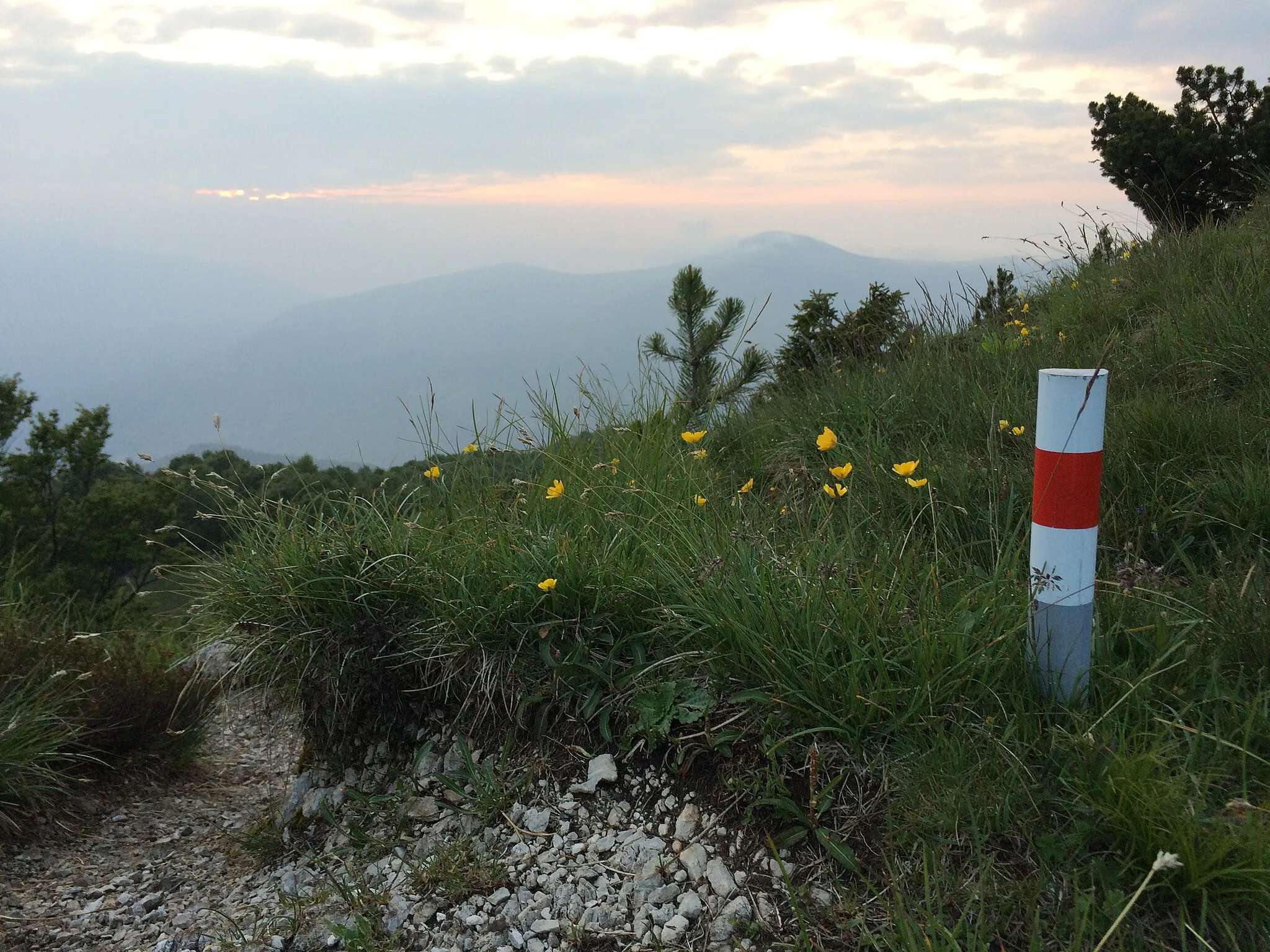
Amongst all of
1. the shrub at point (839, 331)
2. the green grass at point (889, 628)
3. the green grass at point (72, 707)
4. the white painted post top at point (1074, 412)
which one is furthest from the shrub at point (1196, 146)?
the green grass at point (72, 707)

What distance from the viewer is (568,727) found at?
8.79ft

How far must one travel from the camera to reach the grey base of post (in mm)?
2145

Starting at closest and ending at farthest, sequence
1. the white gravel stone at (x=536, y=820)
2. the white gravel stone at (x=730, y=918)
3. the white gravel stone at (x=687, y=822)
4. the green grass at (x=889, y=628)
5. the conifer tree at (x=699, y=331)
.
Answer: the green grass at (x=889, y=628)
the white gravel stone at (x=730, y=918)
the white gravel stone at (x=687, y=822)
the white gravel stone at (x=536, y=820)
the conifer tree at (x=699, y=331)

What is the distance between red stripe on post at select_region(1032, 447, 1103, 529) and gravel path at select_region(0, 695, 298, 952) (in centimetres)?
285

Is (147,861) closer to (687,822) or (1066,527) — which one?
(687,822)

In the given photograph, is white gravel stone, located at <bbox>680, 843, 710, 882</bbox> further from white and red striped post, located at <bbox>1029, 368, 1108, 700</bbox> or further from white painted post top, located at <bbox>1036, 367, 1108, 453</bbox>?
white painted post top, located at <bbox>1036, 367, 1108, 453</bbox>

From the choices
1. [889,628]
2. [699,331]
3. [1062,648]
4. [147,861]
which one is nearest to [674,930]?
[889,628]

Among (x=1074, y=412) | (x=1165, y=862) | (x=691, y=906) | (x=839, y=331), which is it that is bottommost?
(x=691, y=906)

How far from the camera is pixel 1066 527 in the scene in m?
2.16

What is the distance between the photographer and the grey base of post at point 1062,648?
214cm

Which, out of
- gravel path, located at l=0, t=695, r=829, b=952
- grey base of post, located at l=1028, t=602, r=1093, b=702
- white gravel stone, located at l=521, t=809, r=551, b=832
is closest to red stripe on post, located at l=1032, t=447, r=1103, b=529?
grey base of post, located at l=1028, t=602, r=1093, b=702

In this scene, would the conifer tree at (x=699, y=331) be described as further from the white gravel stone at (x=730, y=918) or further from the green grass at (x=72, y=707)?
the white gravel stone at (x=730, y=918)

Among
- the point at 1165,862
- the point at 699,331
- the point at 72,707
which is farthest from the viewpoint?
the point at 699,331

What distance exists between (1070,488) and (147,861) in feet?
12.5
